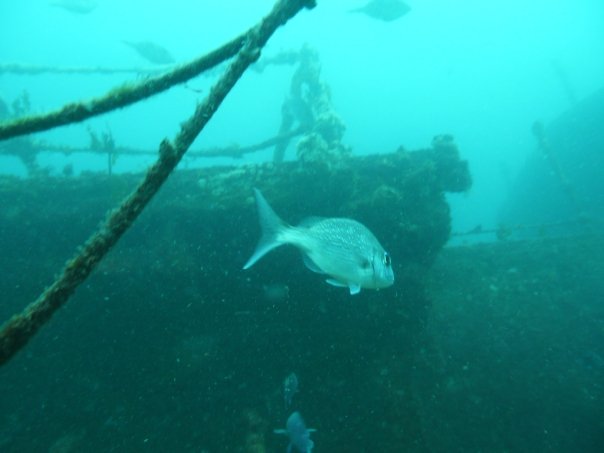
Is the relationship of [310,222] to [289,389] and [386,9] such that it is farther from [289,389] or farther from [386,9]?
[386,9]

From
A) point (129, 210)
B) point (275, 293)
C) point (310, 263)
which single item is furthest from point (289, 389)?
point (129, 210)

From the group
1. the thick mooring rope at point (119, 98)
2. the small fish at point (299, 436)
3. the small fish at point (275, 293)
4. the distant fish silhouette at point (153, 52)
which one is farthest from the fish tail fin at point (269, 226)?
the distant fish silhouette at point (153, 52)

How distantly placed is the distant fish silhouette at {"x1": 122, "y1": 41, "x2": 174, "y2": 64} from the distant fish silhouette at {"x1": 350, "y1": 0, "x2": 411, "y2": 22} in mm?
8516

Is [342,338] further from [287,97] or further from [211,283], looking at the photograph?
[287,97]

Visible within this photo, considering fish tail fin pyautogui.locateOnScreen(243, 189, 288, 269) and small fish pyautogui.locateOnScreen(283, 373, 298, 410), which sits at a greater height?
fish tail fin pyautogui.locateOnScreen(243, 189, 288, 269)

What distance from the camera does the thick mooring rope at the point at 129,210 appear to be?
136cm

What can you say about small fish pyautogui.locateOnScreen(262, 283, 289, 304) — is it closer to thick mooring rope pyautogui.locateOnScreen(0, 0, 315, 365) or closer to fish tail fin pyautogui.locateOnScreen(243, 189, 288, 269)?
fish tail fin pyautogui.locateOnScreen(243, 189, 288, 269)

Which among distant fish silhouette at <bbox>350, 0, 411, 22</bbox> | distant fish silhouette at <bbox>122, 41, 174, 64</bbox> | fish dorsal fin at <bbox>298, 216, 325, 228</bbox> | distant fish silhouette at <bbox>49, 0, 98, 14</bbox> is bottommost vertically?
fish dorsal fin at <bbox>298, 216, 325, 228</bbox>

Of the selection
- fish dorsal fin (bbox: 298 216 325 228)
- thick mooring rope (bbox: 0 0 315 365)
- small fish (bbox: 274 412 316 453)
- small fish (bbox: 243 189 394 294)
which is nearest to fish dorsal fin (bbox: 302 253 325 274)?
small fish (bbox: 243 189 394 294)

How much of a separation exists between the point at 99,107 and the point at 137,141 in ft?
629

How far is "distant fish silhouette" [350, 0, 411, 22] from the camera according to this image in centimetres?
1499

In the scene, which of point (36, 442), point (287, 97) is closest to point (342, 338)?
point (36, 442)

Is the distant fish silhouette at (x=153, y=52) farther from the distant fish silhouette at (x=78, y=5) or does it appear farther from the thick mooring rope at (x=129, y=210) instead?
the thick mooring rope at (x=129, y=210)

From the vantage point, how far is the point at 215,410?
4.85m
